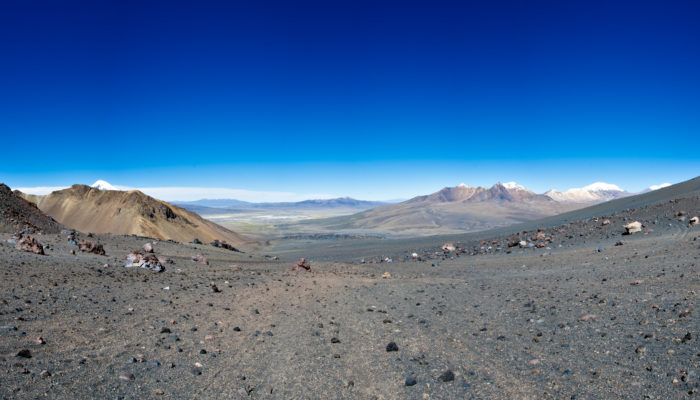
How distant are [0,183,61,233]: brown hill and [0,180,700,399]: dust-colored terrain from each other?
13354 mm

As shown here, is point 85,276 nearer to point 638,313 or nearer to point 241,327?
point 241,327

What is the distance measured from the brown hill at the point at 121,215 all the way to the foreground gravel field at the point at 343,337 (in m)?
39.3

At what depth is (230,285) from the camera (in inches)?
420

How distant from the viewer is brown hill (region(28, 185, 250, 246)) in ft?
155

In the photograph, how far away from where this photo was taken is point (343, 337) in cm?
675

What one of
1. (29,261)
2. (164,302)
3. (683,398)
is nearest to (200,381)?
(164,302)

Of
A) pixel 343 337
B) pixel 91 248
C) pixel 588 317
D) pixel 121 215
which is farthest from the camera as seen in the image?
pixel 121 215

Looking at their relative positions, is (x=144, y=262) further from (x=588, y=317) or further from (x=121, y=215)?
(x=121, y=215)

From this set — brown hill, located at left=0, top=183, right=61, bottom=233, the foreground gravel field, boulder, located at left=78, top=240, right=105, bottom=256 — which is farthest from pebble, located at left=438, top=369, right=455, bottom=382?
brown hill, located at left=0, top=183, right=61, bottom=233

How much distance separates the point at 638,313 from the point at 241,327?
272 inches

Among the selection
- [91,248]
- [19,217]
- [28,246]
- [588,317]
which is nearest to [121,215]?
[19,217]

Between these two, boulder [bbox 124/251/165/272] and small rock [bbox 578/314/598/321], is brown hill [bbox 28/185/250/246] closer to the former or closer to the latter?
boulder [bbox 124/251/165/272]

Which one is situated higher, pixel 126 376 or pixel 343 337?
pixel 126 376

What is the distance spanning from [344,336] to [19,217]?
25.6 m
